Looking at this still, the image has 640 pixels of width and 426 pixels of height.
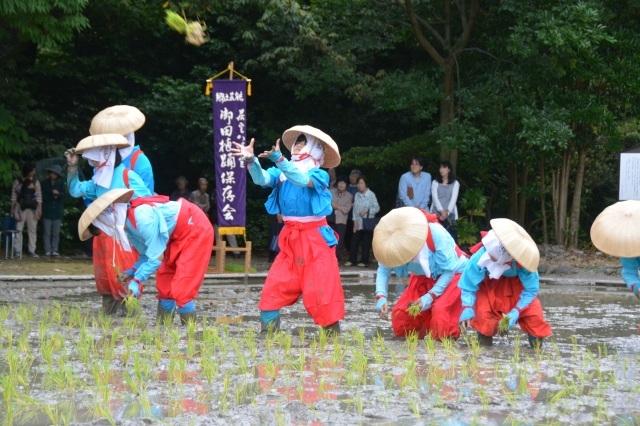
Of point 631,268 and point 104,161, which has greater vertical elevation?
point 104,161

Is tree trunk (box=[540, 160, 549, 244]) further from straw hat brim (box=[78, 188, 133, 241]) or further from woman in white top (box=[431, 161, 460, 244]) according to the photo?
straw hat brim (box=[78, 188, 133, 241])

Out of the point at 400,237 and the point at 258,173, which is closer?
the point at 400,237

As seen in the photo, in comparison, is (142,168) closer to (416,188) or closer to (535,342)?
(535,342)

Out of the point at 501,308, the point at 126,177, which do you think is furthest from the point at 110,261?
the point at 501,308

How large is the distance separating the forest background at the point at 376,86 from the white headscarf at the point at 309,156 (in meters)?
7.00

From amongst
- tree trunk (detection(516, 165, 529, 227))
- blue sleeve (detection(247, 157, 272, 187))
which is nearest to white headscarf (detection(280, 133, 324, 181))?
blue sleeve (detection(247, 157, 272, 187))

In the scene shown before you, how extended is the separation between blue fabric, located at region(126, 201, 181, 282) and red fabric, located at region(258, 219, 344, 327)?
898mm

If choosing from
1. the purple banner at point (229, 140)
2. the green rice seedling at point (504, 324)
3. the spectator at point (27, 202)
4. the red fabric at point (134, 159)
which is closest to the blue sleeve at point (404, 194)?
the purple banner at point (229, 140)

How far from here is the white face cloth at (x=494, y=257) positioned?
7730mm

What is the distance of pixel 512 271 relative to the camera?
26.3 feet

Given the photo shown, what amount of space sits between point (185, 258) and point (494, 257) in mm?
2597

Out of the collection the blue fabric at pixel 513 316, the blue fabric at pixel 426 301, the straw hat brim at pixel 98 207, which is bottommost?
the blue fabric at pixel 513 316

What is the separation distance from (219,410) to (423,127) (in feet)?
53.1

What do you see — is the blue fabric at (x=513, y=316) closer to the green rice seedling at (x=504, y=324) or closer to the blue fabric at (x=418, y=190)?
the green rice seedling at (x=504, y=324)
